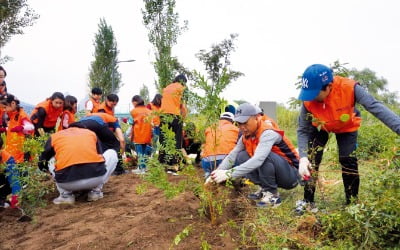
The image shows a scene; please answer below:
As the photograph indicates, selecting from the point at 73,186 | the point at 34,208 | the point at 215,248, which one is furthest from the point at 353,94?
the point at 34,208

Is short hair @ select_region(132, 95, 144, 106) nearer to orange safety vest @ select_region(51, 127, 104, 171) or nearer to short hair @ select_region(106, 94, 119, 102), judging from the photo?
short hair @ select_region(106, 94, 119, 102)

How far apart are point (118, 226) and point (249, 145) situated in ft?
4.78

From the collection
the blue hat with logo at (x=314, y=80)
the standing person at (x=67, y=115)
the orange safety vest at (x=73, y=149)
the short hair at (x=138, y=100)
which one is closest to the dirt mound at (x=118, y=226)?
the orange safety vest at (x=73, y=149)

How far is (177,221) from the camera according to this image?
2779 millimetres

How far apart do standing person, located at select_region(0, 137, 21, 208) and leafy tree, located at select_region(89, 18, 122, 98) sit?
64.6 ft

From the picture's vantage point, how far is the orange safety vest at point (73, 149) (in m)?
3.49

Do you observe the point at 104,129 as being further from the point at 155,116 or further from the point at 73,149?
the point at 155,116

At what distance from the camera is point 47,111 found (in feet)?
17.7

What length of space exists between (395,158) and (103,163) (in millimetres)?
2725

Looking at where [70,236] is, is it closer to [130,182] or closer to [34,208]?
[34,208]

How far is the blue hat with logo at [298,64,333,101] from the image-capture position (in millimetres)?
2625

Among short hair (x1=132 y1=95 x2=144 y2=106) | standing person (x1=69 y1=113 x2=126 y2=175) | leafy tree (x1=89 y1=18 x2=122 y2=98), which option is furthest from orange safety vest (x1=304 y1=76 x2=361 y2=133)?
leafy tree (x1=89 y1=18 x2=122 y2=98)

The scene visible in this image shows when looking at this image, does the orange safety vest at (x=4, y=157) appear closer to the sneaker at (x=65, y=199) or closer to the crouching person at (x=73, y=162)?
the crouching person at (x=73, y=162)

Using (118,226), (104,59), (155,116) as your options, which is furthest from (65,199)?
(104,59)
